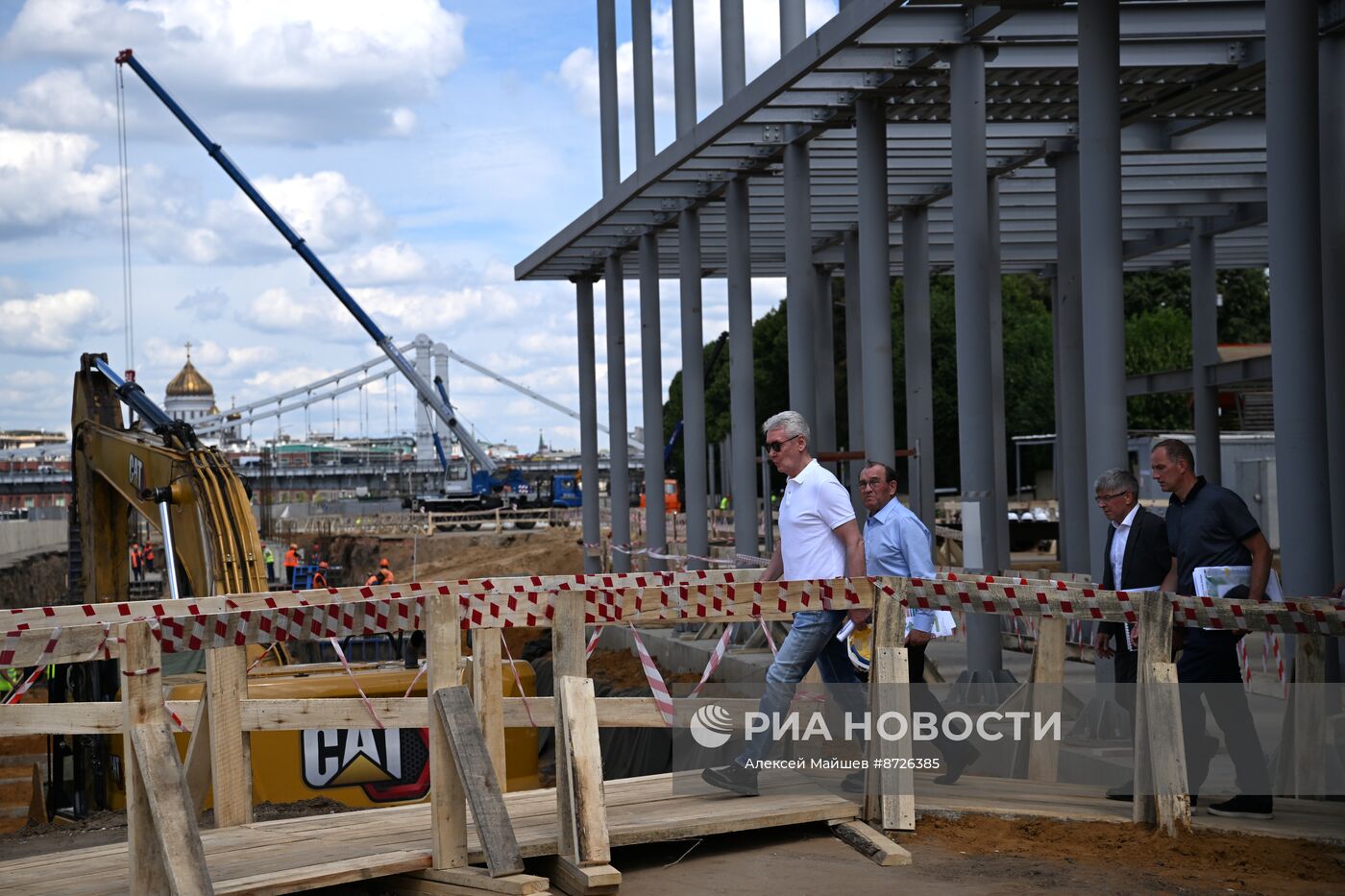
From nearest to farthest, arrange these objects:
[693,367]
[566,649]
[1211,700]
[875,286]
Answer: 1. [566,649]
2. [1211,700]
3. [875,286]
4. [693,367]

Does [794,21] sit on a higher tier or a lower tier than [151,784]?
higher

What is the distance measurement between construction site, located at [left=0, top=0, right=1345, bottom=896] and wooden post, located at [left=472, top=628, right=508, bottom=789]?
0.09ft

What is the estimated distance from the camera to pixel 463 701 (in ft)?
20.4

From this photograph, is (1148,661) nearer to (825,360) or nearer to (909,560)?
(909,560)

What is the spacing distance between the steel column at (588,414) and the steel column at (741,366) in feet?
20.5

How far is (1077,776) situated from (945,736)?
138 cm

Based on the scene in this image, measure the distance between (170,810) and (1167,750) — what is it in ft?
13.0

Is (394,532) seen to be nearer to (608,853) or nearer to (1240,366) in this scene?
(1240,366)

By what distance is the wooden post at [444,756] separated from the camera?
6195 millimetres

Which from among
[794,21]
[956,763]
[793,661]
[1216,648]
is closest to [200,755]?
[793,661]

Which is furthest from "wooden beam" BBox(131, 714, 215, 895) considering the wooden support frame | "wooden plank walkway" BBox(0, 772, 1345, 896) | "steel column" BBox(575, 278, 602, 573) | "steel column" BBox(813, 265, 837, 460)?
"steel column" BBox(575, 278, 602, 573)

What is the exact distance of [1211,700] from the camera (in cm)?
700

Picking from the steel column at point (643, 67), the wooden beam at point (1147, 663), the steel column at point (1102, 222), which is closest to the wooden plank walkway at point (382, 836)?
the wooden beam at point (1147, 663)

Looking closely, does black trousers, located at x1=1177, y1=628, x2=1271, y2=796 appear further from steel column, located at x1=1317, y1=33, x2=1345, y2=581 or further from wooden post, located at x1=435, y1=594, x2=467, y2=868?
steel column, located at x1=1317, y1=33, x2=1345, y2=581
